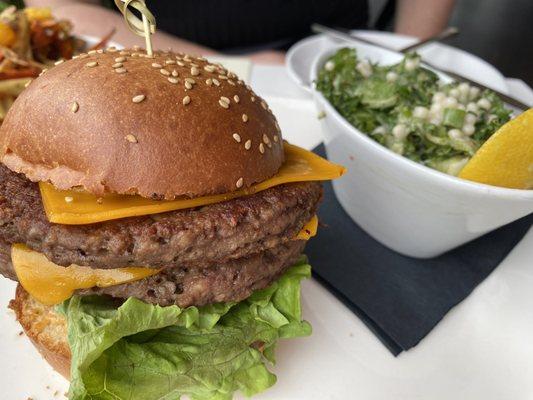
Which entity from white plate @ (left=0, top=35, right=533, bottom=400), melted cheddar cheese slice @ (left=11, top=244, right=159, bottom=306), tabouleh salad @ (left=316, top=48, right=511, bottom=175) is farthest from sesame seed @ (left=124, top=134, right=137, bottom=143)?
tabouleh salad @ (left=316, top=48, right=511, bottom=175)

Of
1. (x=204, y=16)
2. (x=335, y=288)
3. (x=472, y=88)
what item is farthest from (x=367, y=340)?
(x=204, y=16)

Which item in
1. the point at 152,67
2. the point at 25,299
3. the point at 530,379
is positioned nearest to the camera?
the point at 152,67

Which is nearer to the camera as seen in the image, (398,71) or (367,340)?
(367,340)

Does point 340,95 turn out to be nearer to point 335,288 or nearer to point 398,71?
point 398,71

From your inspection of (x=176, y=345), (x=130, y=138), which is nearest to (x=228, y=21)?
(x=130, y=138)

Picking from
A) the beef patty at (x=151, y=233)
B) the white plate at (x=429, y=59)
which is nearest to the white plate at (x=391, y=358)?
the beef patty at (x=151, y=233)

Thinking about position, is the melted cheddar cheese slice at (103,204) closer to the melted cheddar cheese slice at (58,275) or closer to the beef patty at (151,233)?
the beef patty at (151,233)

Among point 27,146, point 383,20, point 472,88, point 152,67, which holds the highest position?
point 152,67

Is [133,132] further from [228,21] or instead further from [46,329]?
[228,21]
